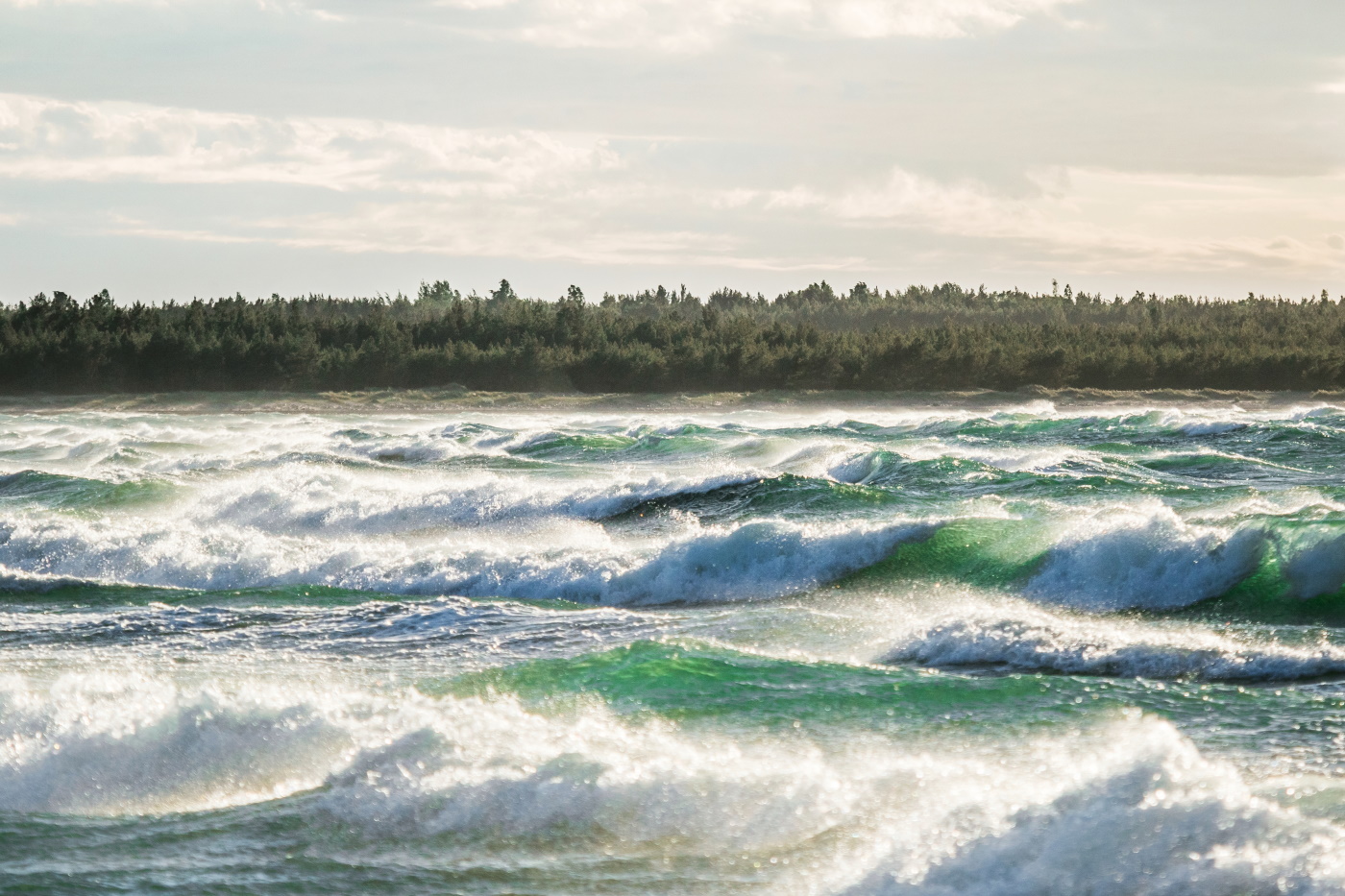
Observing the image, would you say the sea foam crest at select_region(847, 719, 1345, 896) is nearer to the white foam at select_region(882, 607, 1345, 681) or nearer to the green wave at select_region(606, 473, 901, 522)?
the white foam at select_region(882, 607, 1345, 681)

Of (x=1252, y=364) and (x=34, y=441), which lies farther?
(x=1252, y=364)

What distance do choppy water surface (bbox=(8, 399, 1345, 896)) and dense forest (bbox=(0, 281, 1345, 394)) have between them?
4246cm

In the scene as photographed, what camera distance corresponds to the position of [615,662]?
9.13m

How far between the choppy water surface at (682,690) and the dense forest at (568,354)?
1672 inches

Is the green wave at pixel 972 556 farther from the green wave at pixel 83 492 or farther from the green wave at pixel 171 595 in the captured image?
the green wave at pixel 83 492

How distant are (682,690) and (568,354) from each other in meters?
54.5

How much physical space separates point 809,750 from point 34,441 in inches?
1173

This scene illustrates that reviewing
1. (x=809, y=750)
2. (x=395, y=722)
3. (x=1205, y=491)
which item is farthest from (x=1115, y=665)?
(x=1205, y=491)

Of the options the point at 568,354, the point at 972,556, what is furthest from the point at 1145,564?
the point at 568,354

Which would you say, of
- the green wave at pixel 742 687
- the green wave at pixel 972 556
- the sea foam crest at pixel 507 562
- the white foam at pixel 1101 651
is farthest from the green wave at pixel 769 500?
the green wave at pixel 742 687

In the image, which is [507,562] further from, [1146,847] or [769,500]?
[1146,847]

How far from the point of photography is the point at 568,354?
62.4 metres

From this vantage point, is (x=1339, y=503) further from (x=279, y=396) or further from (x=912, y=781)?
(x=279, y=396)

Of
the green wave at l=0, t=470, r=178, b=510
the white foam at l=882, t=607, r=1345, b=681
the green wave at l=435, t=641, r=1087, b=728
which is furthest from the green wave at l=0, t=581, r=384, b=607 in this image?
the green wave at l=0, t=470, r=178, b=510
